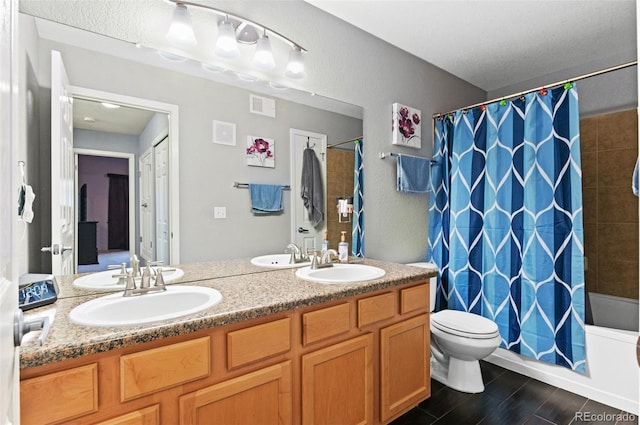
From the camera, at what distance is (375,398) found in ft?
5.34

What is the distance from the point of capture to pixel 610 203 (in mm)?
2641

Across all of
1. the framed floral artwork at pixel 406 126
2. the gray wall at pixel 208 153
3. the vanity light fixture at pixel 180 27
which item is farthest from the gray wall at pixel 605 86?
the vanity light fixture at pixel 180 27

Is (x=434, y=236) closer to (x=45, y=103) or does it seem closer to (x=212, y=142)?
(x=212, y=142)

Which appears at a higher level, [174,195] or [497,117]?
[497,117]

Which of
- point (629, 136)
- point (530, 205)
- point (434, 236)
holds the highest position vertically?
point (629, 136)

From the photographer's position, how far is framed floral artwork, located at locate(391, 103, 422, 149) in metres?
2.50

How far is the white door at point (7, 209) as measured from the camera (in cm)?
48

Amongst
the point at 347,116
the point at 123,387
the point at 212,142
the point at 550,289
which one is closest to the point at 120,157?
the point at 212,142

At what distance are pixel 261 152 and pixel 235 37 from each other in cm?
62

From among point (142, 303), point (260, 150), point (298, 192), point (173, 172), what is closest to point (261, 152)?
point (260, 150)

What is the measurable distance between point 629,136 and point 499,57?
3.86 feet

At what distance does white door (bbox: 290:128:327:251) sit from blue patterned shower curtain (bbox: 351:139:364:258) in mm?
301

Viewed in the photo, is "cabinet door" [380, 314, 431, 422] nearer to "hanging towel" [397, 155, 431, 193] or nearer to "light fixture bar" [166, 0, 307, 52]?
"hanging towel" [397, 155, 431, 193]

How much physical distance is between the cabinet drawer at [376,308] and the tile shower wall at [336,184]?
2.00ft
